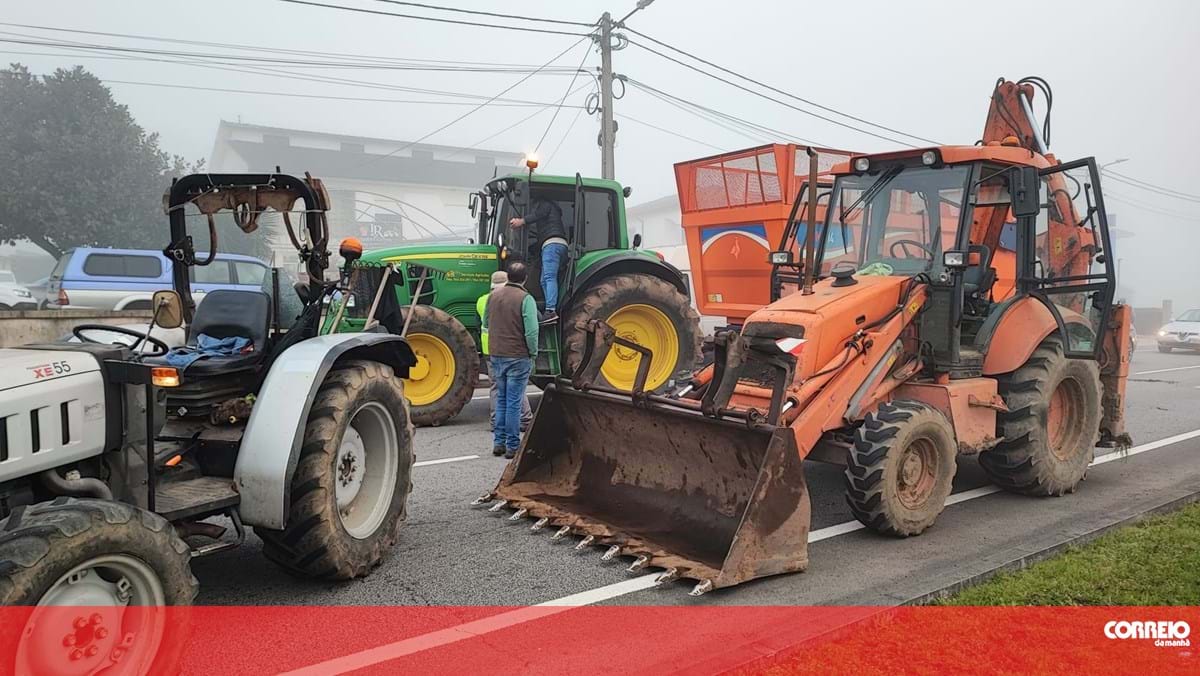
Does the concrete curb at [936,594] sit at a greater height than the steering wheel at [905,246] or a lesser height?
lesser

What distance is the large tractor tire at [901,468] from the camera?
486 centimetres

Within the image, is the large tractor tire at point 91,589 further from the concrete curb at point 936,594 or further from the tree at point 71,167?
the tree at point 71,167

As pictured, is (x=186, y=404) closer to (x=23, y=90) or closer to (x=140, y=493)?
(x=140, y=493)

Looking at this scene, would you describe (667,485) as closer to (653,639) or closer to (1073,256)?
(653,639)

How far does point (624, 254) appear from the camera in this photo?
382 inches

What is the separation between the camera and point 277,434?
3889 millimetres

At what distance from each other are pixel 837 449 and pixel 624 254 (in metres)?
4.92

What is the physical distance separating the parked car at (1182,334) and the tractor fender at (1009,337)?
2021cm

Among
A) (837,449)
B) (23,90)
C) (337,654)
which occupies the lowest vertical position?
(337,654)

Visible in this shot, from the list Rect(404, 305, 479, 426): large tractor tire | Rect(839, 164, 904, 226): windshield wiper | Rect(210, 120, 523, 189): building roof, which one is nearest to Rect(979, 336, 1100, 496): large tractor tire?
Rect(839, 164, 904, 226): windshield wiper

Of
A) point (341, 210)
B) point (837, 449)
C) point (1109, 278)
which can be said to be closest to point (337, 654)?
point (837, 449)

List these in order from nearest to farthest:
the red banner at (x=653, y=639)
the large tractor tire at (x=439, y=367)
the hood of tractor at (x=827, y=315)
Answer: the red banner at (x=653, y=639), the hood of tractor at (x=827, y=315), the large tractor tire at (x=439, y=367)

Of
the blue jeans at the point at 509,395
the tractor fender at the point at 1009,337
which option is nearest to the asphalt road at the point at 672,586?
the blue jeans at the point at 509,395

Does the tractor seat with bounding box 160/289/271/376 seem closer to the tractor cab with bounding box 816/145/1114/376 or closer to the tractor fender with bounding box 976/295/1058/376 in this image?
the tractor cab with bounding box 816/145/1114/376
